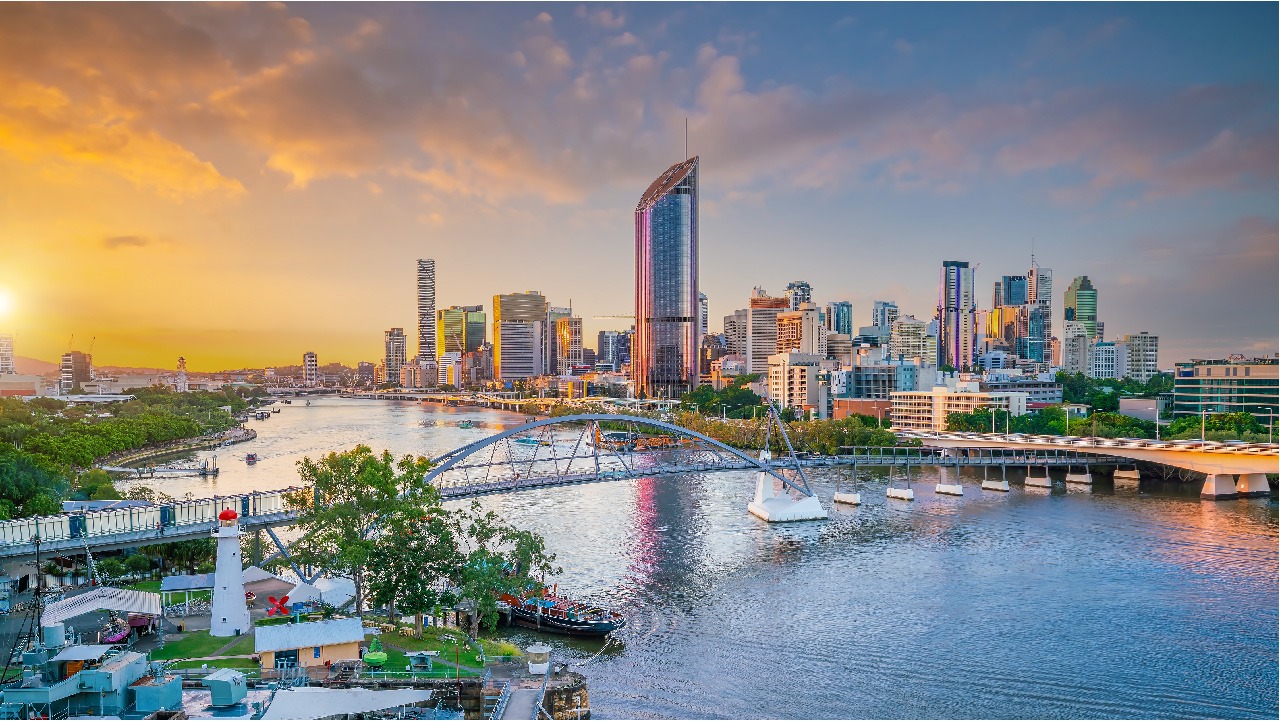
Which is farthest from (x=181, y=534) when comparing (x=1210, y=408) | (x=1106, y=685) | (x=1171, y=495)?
(x=1210, y=408)

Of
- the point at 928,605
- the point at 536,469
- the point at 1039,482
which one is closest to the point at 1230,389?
the point at 1039,482

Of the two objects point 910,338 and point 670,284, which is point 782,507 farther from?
point 910,338

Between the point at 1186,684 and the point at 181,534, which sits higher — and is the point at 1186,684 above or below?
below

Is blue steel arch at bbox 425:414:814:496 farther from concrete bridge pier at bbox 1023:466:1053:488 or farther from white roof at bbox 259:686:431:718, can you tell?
concrete bridge pier at bbox 1023:466:1053:488

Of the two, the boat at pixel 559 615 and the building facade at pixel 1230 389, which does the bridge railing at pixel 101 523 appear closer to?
the boat at pixel 559 615

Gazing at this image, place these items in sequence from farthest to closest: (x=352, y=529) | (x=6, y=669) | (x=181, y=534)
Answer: (x=181, y=534)
(x=352, y=529)
(x=6, y=669)

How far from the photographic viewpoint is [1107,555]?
3331 centimetres

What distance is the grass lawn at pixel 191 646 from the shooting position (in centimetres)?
1795

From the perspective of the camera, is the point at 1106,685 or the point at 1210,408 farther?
the point at 1210,408

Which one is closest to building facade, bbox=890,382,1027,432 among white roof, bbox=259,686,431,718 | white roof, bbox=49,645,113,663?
white roof, bbox=259,686,431,718

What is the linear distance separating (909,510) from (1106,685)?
23395mm

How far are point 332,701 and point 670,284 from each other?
147637mm

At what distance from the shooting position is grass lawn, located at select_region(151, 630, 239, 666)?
1795 centimetres

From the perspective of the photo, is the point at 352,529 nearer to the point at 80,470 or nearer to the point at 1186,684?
the point at 1186,684
